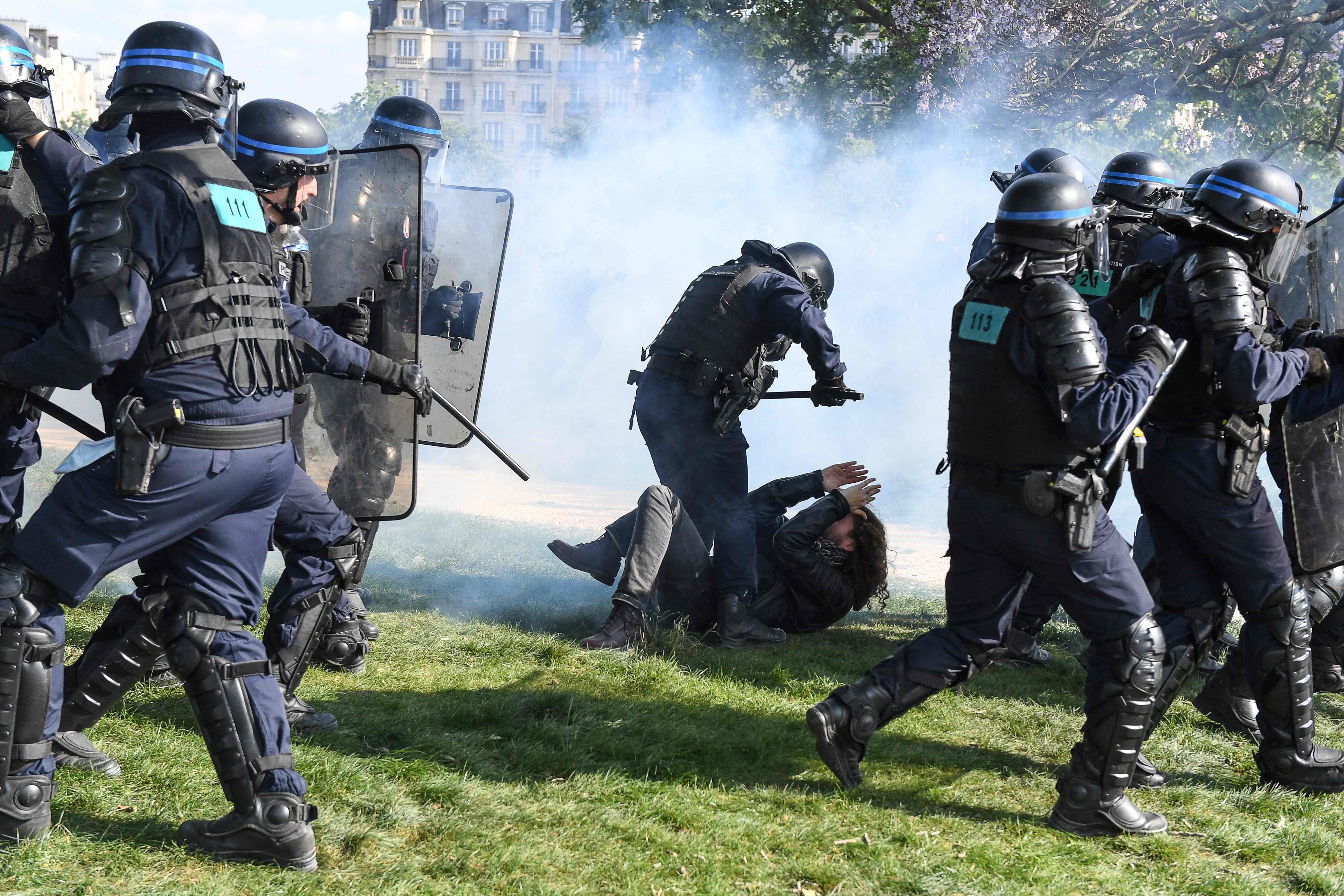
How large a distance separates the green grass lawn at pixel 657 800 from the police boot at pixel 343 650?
0.08 m

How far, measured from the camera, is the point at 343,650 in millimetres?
4508

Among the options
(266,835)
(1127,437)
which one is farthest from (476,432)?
(1127,437)

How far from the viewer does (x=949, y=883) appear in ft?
9.63

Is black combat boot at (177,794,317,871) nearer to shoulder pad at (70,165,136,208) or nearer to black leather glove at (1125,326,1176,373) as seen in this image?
shoulder pad at (70,165,136,208)

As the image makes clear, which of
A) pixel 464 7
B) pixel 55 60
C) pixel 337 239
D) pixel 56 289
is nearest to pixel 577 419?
pixel 337 239

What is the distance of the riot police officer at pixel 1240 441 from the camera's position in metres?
3.49

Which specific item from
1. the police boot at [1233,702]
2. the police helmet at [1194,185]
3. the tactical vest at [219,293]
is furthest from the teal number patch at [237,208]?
the police boot at [1233,702]

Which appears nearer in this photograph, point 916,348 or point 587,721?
point 587,721

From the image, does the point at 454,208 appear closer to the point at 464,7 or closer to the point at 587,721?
the point at 587,721

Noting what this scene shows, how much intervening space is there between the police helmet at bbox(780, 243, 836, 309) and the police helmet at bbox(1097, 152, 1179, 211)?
1.21m

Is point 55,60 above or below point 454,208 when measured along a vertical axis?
above

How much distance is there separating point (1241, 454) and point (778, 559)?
228 cm

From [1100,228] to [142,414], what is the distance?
2.57m

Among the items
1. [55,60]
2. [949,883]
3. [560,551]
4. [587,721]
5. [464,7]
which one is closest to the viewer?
[949,883]
